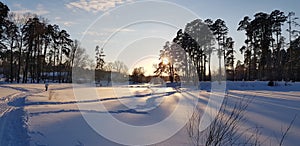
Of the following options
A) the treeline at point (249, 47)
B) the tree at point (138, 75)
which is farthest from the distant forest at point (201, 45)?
the tree at point (138, 75)

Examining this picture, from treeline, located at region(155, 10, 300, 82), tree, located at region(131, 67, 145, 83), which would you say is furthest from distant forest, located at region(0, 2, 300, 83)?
tree, located at region(131, 67, 145, 83)

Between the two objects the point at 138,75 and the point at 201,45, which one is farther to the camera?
the point at 138,75

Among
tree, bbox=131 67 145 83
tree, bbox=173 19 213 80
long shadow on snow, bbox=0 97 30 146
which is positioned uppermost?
tree, bbox=173 19 213 80

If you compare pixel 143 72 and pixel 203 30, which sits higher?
pixel 203 30

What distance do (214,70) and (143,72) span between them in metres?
39.3

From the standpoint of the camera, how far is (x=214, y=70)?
5700 centimetres

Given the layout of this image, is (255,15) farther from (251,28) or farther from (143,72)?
(143,72)

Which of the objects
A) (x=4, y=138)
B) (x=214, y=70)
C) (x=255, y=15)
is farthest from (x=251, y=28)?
(x=4, y=138)

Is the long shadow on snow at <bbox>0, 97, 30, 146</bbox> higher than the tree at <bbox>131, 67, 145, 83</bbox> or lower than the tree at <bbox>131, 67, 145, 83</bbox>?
lower

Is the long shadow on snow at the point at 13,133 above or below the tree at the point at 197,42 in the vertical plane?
below

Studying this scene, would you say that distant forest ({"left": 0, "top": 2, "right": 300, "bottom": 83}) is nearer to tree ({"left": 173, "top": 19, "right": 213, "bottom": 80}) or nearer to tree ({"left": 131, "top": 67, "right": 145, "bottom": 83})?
tree ({"left": 173, "top": 19, "right": 213, "bottom": 80})

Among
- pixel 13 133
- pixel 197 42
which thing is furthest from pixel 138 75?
pixel 13 133

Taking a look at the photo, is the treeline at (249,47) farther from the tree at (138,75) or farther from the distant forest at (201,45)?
the tree at (138,75)

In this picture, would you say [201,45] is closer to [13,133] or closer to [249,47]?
[249,47]
